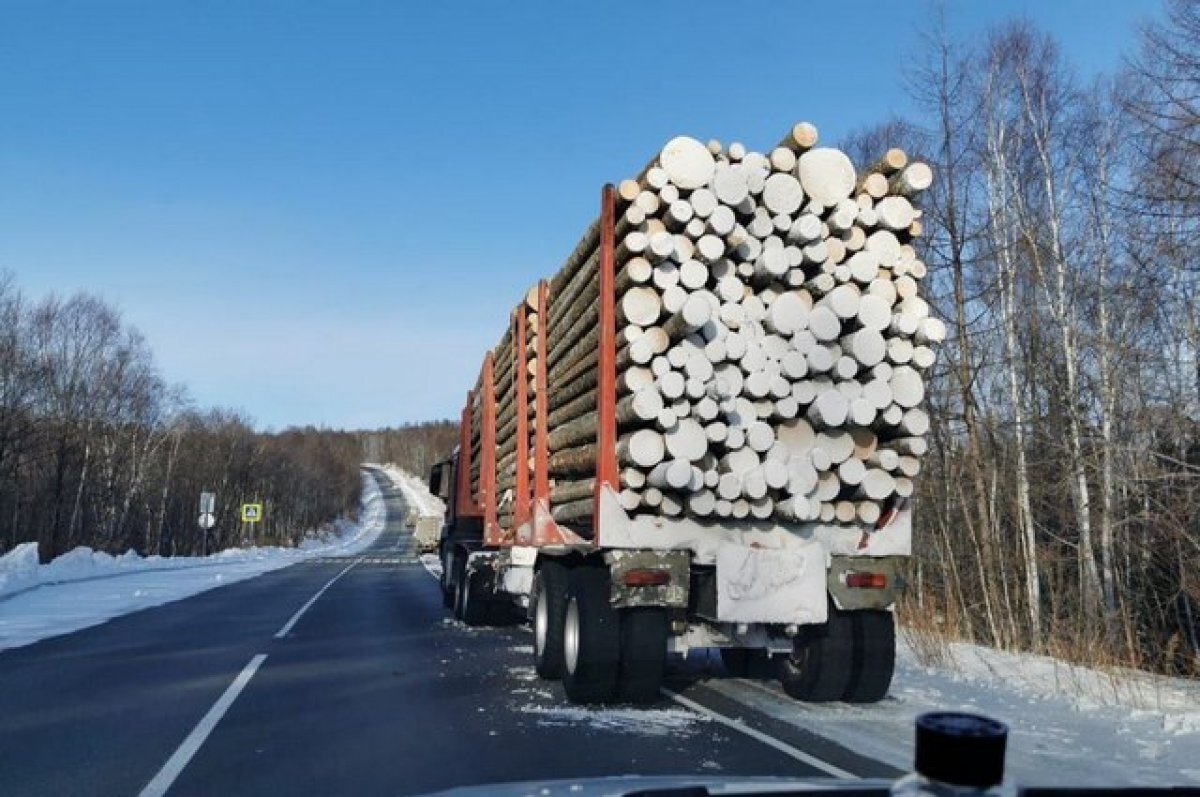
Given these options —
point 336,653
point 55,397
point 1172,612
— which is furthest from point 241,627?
point 55,397

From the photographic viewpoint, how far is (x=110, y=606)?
19031mm

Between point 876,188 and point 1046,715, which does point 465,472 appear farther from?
point 1046,715

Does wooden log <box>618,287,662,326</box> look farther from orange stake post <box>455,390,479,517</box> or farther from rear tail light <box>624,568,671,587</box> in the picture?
orange stake post <box>455,390,479,517</box>

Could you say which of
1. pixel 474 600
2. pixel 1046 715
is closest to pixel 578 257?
pixel 1046 715

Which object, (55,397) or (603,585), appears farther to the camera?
(55,397)

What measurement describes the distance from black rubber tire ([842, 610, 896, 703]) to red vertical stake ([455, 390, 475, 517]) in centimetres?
933

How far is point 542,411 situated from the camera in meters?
10.3

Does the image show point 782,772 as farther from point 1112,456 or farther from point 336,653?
point 1112,456

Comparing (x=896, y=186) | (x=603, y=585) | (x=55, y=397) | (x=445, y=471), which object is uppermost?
(x=55, y=397)

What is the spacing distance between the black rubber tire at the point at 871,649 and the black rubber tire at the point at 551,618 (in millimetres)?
2477

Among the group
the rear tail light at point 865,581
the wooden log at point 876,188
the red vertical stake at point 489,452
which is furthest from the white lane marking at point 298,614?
the wooden log at point 876,188

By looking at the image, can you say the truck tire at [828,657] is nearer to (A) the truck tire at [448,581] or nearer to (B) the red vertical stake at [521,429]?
(B) the red vertical stake at [521,429]

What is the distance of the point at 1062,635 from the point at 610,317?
10.4 metres

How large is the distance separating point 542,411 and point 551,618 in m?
2.22
